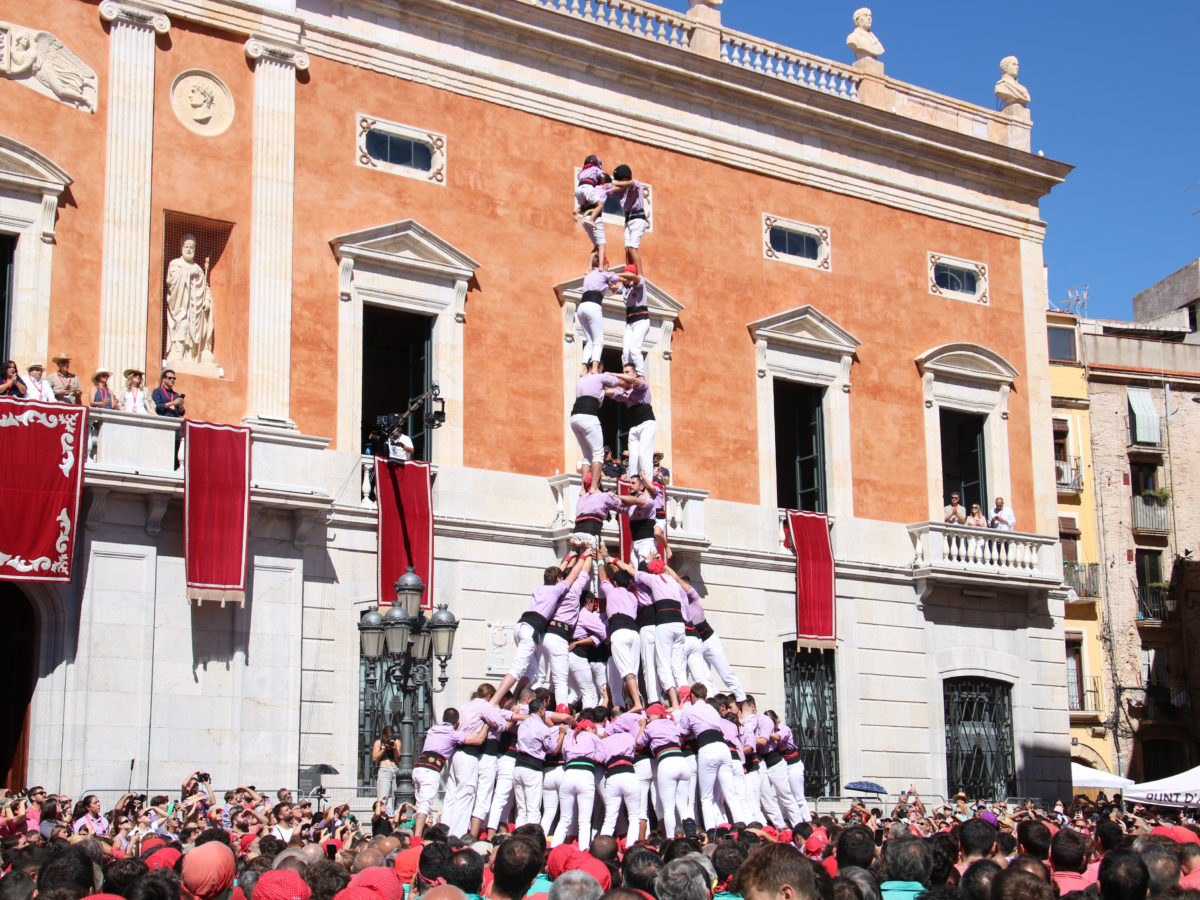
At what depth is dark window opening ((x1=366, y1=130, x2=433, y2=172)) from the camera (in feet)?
82.8

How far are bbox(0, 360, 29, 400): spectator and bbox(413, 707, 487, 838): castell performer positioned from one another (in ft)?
25.3

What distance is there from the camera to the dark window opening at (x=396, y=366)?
25.5 m

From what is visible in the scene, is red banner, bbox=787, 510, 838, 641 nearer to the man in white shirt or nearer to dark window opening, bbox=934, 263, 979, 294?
the man in white shirt

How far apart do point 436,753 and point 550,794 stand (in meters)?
1.41

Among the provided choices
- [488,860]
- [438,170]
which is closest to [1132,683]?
[438,170]

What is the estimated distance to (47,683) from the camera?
66.6 feet

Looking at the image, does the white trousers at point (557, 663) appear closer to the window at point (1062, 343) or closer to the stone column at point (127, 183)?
the stone column at point (127, 183)

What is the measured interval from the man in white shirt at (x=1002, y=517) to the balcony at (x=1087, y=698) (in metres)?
13.2

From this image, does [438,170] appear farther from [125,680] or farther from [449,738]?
[449,738]

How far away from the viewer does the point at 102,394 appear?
840 inches

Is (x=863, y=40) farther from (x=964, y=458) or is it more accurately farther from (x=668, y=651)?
(x=668, y=651)

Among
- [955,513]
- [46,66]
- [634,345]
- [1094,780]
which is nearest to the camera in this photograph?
[634,345]

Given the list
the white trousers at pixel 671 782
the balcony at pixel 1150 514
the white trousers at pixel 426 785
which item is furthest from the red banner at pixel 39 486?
the balcony at pixel 1150 514

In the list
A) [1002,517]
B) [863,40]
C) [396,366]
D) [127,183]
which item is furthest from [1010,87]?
[127,183]
